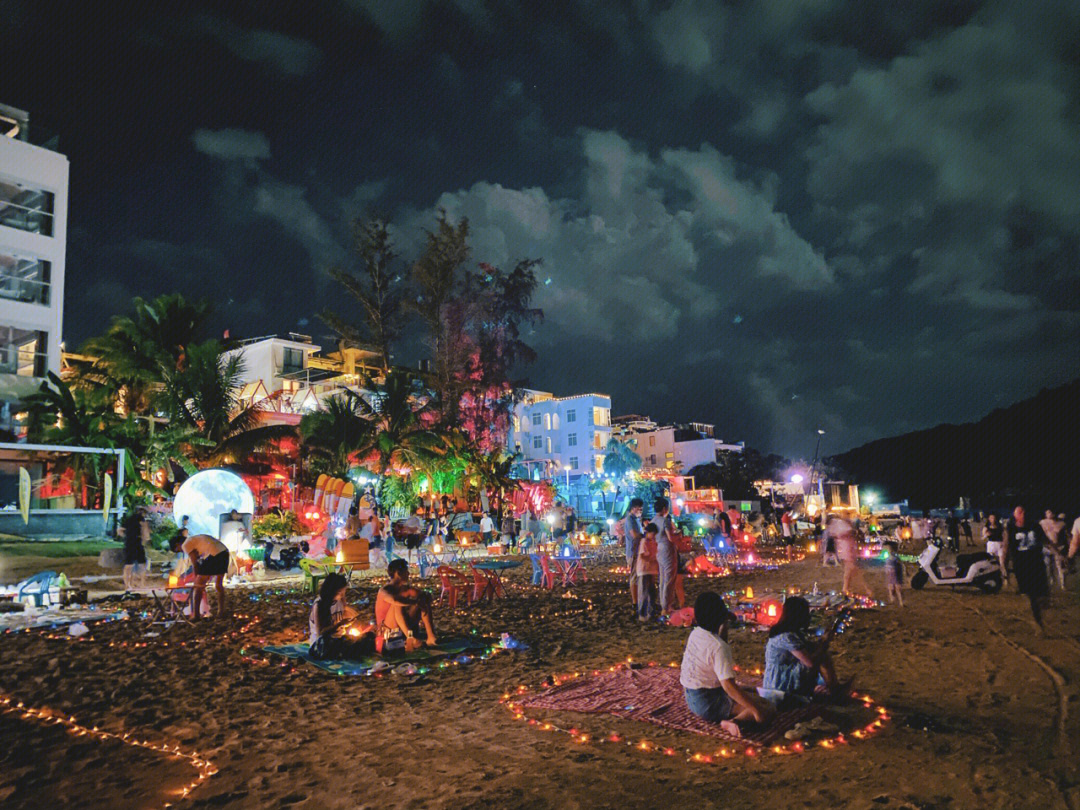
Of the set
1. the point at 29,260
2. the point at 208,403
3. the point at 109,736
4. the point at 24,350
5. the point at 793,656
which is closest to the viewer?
the point at 109,736

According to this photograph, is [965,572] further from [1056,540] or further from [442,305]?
[442,305]

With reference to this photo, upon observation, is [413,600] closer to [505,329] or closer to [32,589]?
[32,589]

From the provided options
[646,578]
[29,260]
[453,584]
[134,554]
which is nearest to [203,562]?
[453,584]

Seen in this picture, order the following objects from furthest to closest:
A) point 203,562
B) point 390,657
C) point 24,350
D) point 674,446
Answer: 1. point 674,446
2. point 24,350
3. point 203,562
4. point 390,657

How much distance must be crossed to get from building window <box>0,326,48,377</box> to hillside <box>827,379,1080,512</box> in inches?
2231

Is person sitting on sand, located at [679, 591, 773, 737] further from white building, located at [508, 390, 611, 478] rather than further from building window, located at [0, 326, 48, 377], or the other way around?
white building, located at [508, 390, 611, 478]

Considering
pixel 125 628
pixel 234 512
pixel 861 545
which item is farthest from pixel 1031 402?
pixel 125 628

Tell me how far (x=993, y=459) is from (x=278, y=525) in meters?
84.5

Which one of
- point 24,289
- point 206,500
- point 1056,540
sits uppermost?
point 24,289

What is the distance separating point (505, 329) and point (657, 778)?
117 feet

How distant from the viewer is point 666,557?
433 inches

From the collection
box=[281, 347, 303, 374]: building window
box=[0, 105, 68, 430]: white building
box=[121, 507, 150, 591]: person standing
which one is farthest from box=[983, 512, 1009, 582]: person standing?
box=[281, 347, 303, 374]: building window

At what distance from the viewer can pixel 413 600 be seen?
931 cm

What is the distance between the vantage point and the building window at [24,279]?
2559 centimetres
